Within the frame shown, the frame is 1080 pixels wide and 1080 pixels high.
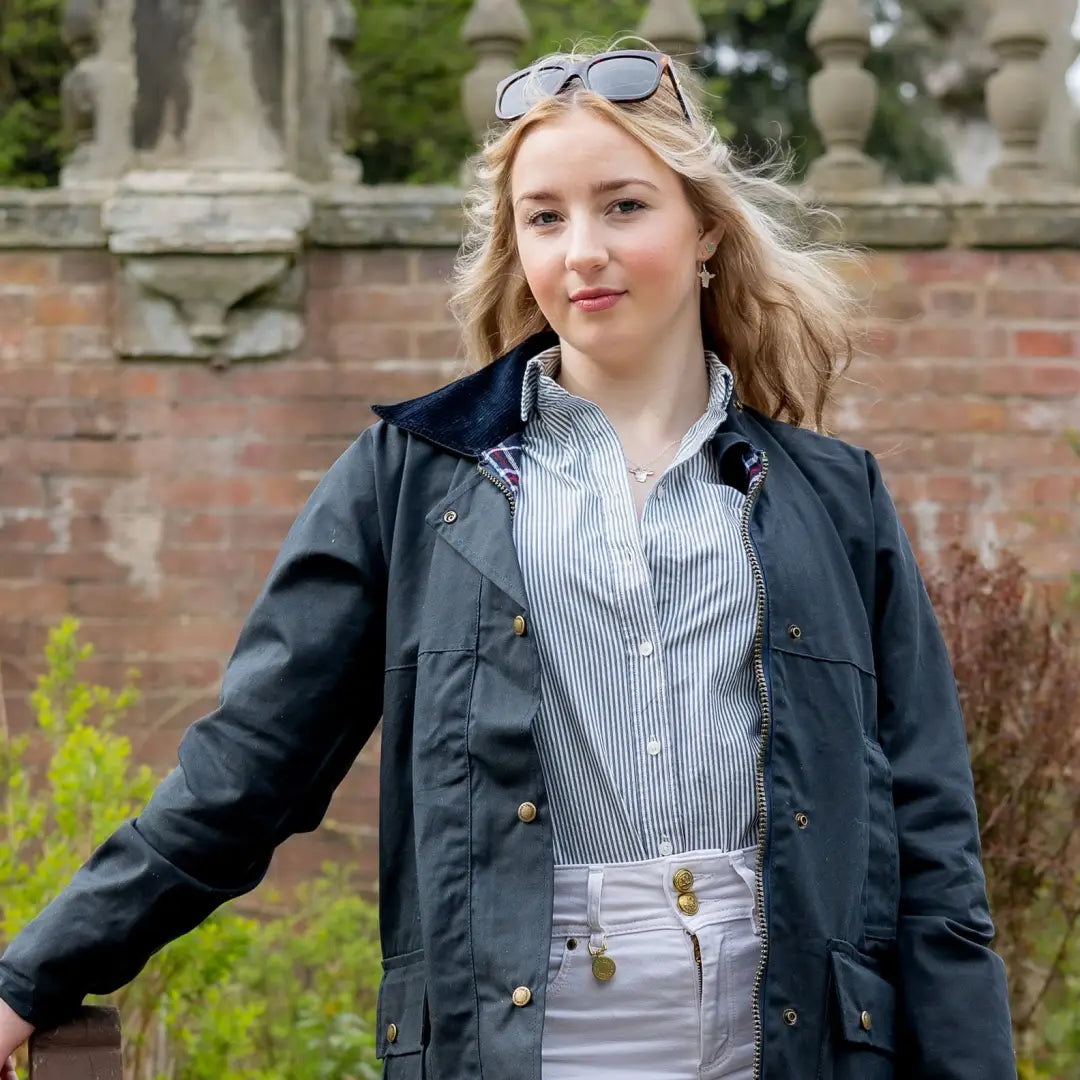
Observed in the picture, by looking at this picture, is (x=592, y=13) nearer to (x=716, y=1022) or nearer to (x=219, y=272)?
(x=219, y=272)

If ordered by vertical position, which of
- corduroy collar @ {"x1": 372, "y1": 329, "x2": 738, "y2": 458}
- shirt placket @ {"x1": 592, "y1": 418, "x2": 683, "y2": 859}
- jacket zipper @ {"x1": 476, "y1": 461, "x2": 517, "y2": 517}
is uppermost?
corduroy collar @ {"x1": 372, "y1": 329, "x2": 738, "y2": 458}

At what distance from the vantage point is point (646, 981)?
1.92 metres

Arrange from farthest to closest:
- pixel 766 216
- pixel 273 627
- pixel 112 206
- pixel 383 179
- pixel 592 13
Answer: pixel 383 179, pixel 592 13, pixel 112 206, pixel 766 216, pixel 273 627

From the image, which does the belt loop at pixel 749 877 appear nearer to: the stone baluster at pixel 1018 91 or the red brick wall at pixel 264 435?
the red brick wall at pixel 264 435

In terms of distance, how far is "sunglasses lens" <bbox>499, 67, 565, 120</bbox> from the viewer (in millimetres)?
2156

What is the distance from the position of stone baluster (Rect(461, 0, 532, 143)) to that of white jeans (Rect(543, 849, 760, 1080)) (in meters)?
3.53

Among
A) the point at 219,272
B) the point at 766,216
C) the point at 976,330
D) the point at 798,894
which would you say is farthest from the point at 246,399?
the point at 798,894

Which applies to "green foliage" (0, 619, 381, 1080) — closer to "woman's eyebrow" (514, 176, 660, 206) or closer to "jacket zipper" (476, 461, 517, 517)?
"jacket zipper" (476, 461, 517, 517)

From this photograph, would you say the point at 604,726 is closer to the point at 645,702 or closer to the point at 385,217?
the point at 645,702

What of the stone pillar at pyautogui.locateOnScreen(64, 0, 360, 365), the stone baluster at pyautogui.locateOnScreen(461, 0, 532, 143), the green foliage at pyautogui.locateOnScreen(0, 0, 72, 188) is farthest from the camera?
the green foliage at pyautogui.locateOnScreen(0, 0, 72, 188)

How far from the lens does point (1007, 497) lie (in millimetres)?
5055

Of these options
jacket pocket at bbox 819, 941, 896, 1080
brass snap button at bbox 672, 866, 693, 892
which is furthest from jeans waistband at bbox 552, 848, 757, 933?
jacket pocket at bbox 819, 941, 896, 1080

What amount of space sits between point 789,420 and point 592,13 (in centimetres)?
564

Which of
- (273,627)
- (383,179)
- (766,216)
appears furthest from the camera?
(383,179)
